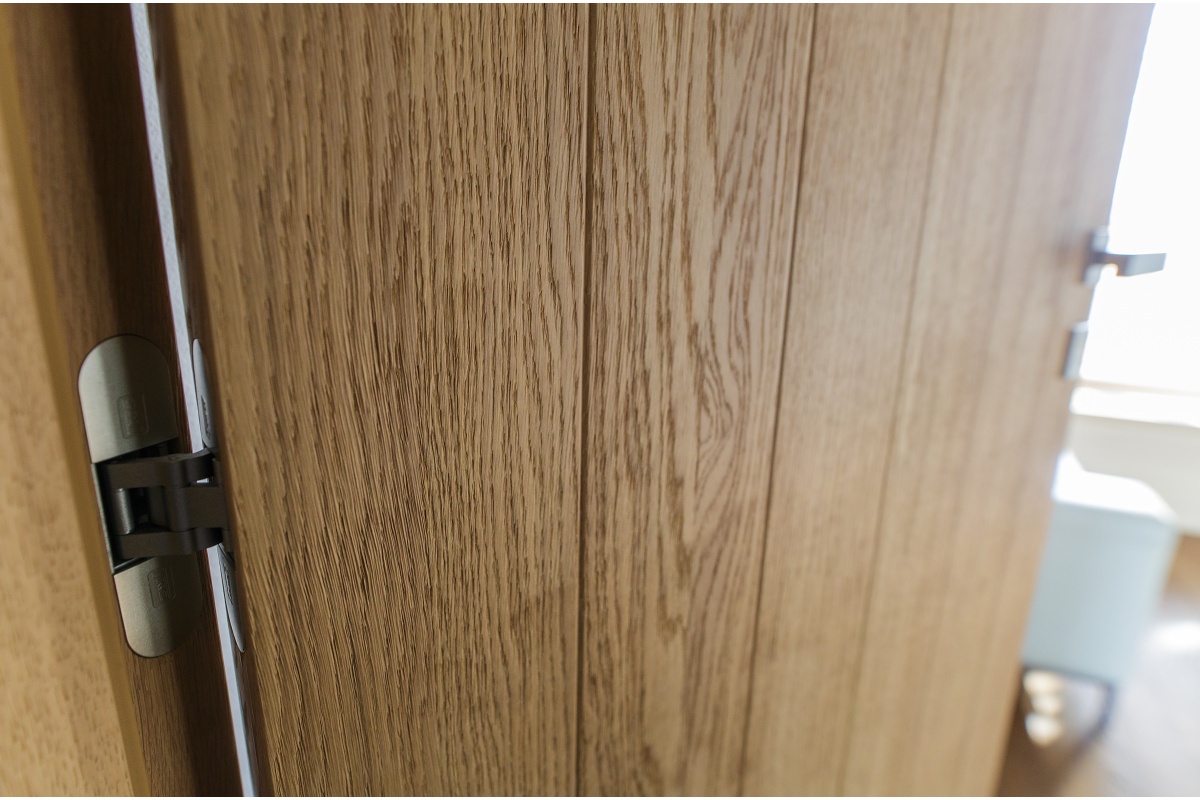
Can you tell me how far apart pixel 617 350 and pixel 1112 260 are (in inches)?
27.2

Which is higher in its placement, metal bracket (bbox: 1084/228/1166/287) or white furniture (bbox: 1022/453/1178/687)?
metal bracket (bbox: 1084/228/1166/287)

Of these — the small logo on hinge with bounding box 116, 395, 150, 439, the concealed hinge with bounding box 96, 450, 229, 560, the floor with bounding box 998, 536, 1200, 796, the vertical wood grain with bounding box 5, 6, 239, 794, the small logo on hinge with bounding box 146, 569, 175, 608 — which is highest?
the vertical wood grain with bounding box 5, 6, 239, 794

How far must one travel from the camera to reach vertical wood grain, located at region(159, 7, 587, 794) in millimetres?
319

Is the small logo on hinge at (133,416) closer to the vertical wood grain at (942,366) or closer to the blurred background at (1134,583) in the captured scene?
the vertical wood grain at (942,366)

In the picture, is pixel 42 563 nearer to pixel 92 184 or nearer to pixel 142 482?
pixel 142 482

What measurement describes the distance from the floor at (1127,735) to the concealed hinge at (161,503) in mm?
1717

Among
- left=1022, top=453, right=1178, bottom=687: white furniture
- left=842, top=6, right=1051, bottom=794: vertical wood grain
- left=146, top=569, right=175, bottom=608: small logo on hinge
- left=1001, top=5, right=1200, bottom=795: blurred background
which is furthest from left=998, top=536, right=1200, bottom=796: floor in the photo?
left=146, top=569, right=175, bottom=608: small logo on hinge

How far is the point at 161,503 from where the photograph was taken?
13.9 inches

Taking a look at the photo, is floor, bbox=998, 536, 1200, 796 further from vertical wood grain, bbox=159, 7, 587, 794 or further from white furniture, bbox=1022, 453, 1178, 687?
vertical wood grain, bbox=159, 7, 587, 794

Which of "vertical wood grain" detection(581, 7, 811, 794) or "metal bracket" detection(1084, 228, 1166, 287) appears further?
"metal bracket" detection(1084, 228, 1166, 287)

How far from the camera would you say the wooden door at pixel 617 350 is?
1.12ft

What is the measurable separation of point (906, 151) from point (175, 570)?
66 centimetres

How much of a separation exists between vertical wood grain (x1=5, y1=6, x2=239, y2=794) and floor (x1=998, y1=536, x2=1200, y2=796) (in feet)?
5.87

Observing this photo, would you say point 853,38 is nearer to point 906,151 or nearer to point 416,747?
point 906,151
